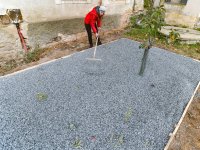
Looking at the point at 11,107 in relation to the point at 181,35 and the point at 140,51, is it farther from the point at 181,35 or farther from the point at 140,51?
the point at 181,35

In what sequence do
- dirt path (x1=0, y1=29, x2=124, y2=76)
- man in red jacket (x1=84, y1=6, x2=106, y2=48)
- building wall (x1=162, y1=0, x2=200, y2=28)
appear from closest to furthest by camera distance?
dirt path (x1=0, y1=29, x2=124, y2=76) < man in red jacket (x1=84, y1=6, x2=106, y2=48) < building wall (x1=162, y1=0, x2=200, y2=28)

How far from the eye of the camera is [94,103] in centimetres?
323

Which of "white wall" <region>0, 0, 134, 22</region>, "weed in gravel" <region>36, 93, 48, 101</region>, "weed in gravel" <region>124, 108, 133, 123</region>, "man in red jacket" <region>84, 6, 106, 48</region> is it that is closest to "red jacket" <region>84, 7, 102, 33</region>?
"man in red jacket" <region>84, 6, 106, 48</region>

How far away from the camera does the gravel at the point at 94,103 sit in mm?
2527

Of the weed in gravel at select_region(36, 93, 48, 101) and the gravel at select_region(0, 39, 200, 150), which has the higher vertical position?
the weed in gravel at select_region(36, 93, 48, 101)

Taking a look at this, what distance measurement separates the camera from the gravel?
99.5 inches

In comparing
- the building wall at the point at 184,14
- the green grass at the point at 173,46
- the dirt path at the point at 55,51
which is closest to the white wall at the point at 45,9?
the dirt path at the point at 55,51

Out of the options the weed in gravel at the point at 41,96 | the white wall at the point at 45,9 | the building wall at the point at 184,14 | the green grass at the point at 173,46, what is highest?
the white wall at the point at 45,9

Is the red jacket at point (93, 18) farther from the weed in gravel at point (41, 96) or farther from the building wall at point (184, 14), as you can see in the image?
the building wall at point (184, 14)

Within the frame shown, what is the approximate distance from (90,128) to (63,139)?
0.44m

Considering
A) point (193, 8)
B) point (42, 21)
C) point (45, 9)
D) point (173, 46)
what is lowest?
point (173, 46)

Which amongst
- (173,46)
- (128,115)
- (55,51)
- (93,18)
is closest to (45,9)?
(55,51)

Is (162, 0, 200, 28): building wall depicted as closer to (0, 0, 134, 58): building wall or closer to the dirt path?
the dirt path

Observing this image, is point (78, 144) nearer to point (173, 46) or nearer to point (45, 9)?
point (45, 9)
